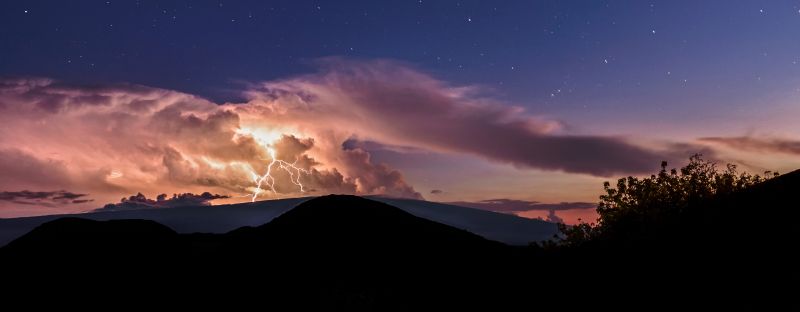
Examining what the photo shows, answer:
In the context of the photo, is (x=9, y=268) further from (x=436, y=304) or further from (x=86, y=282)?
(x=436, y=304)

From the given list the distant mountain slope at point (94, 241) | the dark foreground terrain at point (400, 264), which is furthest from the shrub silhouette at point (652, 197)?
the distant mountain slope at point (94, 241)

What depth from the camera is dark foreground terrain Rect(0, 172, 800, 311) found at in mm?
24156

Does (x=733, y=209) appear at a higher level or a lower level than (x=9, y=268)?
higher

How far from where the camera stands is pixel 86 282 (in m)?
40.0

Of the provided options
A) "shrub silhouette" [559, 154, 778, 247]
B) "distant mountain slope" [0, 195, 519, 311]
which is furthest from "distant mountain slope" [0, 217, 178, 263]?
"shrub silhouette" [559, 154, 778, 247]

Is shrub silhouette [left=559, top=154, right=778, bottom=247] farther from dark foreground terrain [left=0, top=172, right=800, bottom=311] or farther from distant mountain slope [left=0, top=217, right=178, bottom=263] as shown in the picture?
distant mountain slope [left=0, top=217, right=178, bottom=263]

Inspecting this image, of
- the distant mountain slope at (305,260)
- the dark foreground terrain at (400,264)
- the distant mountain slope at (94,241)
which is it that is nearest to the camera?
the dark foreground terrain at (400,264)

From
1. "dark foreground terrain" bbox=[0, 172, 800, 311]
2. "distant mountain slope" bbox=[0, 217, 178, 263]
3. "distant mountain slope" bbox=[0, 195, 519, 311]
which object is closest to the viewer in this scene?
"dark foreground terrain" bbox=[0, 172, 800, 311]

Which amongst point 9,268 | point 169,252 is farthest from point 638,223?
point 9,268

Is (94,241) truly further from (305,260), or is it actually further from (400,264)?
(400,264)

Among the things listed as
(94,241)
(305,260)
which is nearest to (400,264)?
(305,260)

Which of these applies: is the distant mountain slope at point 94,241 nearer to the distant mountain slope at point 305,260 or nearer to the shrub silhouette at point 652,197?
the distant mountain slope at point 305,260

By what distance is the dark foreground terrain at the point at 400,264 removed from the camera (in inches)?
951

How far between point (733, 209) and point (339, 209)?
2530cm
